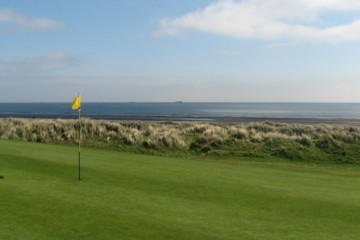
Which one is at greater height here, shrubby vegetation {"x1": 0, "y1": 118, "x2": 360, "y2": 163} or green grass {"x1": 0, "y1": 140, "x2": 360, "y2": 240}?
green grass {"x1": 0, "y1": 140, "x2": 360, "y2": 240}

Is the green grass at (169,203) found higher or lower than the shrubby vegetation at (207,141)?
higher

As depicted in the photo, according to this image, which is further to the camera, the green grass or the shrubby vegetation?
the shrubby vegetation

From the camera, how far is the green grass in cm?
532

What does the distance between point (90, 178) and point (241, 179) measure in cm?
385

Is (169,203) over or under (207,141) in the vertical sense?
over

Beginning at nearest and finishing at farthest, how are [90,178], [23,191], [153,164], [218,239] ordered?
[218,239] → [23,191] → [90,178] → [153,164]

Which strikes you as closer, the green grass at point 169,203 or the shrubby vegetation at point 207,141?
the green grass at point 169,203

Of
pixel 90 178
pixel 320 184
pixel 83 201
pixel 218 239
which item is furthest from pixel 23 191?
pixel 320 184

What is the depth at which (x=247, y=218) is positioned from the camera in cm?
608

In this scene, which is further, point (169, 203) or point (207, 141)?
point (207, 141)

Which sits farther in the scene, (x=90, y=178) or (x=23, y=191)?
(x=90, y=178)

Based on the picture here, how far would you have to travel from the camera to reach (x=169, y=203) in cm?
690

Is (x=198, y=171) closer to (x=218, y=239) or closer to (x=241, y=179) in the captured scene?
(x=241, y=179)

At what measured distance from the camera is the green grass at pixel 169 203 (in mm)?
5320
